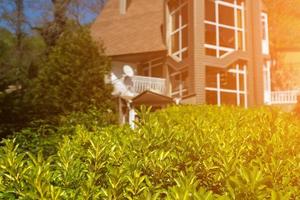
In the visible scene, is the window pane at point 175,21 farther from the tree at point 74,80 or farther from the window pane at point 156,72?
the tree at point 74,80

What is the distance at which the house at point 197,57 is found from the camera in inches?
953

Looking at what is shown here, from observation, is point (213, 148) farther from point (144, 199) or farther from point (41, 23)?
point (41, 23)

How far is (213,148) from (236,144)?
536 mm

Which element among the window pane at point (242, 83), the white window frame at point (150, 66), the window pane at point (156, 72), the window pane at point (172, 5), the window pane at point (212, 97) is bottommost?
the window pane at point (212, 97)

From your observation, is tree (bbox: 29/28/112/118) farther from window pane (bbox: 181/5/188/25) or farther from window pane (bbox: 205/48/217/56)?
window pane (bbox: 181/5/188/25)

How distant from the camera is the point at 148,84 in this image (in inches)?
1088

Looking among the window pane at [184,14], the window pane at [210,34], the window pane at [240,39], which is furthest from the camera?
the window pane at [184,14]

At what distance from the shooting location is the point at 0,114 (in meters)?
14.2

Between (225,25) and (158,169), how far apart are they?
78.2 ft

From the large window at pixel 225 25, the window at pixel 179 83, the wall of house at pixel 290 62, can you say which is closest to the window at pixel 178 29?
the window at pixel 179 83

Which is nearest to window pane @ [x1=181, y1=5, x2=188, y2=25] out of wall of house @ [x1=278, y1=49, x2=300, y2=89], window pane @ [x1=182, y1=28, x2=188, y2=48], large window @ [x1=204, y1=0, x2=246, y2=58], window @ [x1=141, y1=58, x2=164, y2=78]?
window pane @ [x1=182, y1=28, x2=188, y2=48]

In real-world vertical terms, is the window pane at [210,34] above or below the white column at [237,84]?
above

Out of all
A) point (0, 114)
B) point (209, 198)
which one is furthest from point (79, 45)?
point (209, 198)

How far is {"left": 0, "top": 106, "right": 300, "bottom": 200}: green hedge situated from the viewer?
261cm
